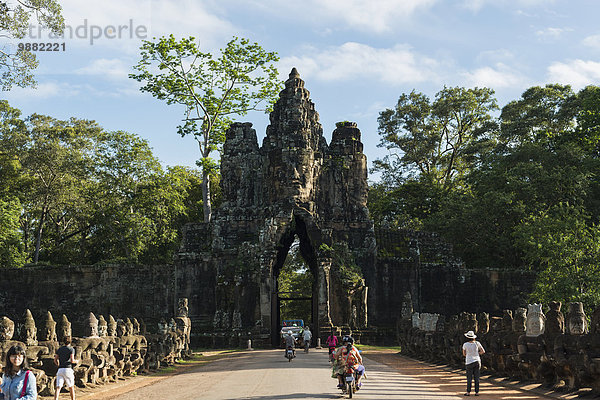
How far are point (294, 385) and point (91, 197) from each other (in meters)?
33.7

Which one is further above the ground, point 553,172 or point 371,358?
point 553,172

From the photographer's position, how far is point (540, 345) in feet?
50.0

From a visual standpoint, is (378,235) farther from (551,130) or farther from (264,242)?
(551,130)

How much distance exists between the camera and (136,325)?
73.8 ft

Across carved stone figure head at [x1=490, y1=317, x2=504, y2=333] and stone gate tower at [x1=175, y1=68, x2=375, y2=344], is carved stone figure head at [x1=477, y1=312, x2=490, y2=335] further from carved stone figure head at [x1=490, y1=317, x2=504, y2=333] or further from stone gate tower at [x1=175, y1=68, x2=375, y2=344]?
stone gate tower at [x1=175, y1=68, x2=375, y2=344]

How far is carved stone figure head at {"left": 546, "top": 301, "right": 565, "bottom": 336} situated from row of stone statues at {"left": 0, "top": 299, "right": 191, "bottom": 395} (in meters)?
10.3

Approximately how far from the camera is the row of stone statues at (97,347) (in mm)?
13906

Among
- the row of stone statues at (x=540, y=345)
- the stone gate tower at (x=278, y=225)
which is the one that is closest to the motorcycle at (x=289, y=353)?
the row of stone statues at (x=540, y=345)

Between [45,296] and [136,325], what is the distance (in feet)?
58.4

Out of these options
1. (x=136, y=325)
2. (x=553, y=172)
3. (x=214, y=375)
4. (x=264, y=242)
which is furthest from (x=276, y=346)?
(x=553, y=172)

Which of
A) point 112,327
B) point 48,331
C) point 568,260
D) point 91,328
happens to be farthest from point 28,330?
point 568,260

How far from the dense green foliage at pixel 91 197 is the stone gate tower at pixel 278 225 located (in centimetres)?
815

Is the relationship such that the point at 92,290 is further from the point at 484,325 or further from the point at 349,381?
the point at 349,381

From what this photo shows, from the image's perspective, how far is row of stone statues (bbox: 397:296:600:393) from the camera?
1295cm
